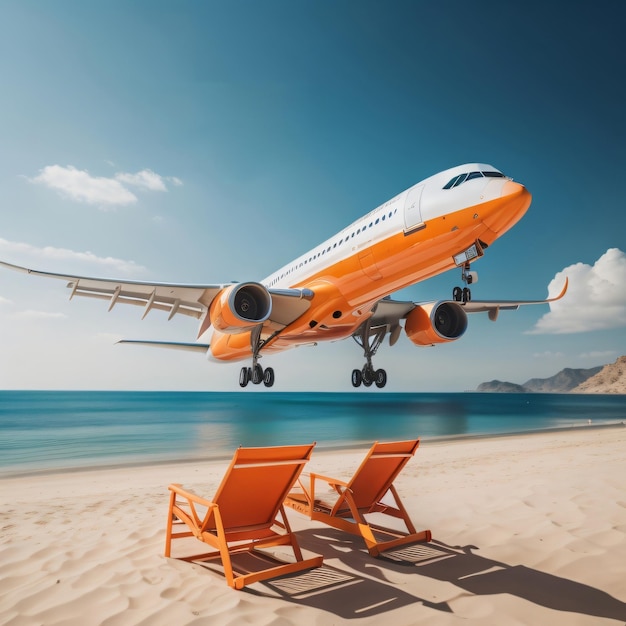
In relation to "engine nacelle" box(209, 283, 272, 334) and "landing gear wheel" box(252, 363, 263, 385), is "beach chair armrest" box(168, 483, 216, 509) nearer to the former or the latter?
"engine nacelle" box(209, 283, 272, 334)

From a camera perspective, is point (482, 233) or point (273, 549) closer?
point (273, 549)

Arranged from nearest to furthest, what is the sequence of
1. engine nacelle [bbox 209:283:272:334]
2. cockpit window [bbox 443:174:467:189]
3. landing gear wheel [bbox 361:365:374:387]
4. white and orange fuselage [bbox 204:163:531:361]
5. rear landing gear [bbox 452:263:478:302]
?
1. white and orange fuselage [bbox 204:163:531:361]
2. cockpit window [bbox 443:174:467:189]
3. rear landing gear [bbox 452:263:478:302]
4. engine nacelle [bbox 209:283:272:334]
5. landing gear wheel [bbox 361:365:374:387]

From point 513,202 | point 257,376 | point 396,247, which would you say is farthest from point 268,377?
point 513,202

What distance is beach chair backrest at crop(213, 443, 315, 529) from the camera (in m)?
4.54

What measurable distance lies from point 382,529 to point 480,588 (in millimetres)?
1855

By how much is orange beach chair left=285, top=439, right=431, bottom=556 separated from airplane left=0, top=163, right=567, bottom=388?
17.0ft

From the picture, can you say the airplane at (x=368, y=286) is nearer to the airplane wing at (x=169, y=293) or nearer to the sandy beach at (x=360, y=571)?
the airplane wing at (x=169, y=293)

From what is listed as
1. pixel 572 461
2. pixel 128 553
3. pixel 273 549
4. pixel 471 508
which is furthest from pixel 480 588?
pixel 572 461

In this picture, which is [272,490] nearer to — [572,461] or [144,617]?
[144,617]

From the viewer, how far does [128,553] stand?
514cm

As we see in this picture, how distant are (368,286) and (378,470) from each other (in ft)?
22.4

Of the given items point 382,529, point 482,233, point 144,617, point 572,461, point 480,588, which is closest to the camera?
point 144,617

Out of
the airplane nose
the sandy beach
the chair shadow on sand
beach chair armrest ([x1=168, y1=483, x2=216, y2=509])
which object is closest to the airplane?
the airplane nose

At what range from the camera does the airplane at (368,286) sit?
9.52m
